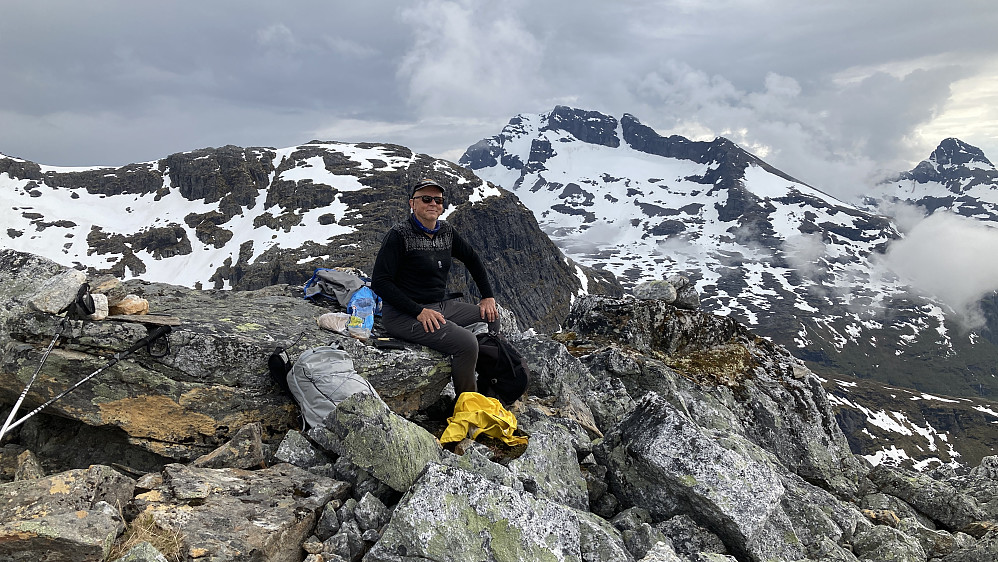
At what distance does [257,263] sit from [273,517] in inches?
6704

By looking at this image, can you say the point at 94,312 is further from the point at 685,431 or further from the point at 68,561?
the point at 685,431

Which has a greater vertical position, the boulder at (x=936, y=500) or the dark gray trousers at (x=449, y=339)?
the dark gray trousers at (x=449, y=339)

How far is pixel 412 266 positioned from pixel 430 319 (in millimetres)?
1177

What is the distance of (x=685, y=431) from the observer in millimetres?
8844

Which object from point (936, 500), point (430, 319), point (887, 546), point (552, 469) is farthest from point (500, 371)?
point (936, 500)

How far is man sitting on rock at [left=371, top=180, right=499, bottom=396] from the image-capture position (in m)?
9.92

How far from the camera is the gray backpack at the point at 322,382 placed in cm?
864

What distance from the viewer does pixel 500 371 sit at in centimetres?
1059

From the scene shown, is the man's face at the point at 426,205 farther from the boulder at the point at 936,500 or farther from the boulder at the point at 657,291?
the boulder at the point at 657,291

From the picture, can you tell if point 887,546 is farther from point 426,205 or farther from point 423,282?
point 426,205

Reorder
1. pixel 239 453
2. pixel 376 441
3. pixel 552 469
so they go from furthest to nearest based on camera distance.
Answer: pixel 552 469 → pixel 239 453 → pixel 376 441

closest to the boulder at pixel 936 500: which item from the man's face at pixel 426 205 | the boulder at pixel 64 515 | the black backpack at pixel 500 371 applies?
the black backpack at pixel 500 371

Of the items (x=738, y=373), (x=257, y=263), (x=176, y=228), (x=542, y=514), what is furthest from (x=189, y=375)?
(x=176, y=228)

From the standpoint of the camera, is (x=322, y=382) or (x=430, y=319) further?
(x=430, y=319)
